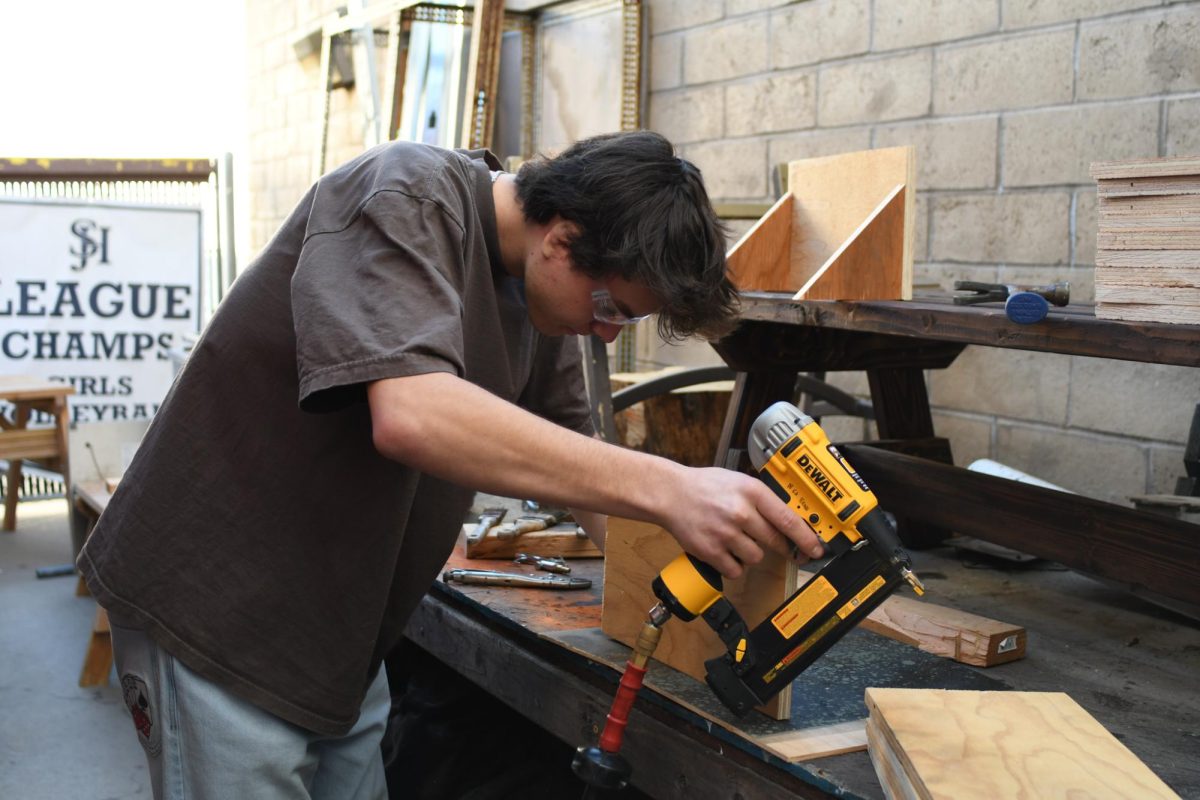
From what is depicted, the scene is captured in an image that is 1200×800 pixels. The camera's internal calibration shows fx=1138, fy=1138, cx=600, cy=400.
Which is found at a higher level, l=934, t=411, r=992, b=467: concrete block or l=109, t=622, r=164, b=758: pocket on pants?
l=934, t=411, r=992, b=467: concrete block

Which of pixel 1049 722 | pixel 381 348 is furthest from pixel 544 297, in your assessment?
pixel 1049 722

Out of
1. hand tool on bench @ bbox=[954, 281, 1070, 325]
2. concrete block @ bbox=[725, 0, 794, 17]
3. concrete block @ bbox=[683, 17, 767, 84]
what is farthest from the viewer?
concrete block @ bbox=[683, 17, 767, 84]

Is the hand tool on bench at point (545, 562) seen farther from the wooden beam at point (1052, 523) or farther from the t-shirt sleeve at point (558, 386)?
the wooden beam at point (1052, 523)

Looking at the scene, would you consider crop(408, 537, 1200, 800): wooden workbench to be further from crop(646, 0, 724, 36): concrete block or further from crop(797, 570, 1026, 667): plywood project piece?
crop(646, 0, 724, 36): concrete block

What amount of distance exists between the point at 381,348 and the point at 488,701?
2.05 meters

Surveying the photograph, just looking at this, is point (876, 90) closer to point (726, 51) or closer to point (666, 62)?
point (726, 51)

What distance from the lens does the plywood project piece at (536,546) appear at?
3.18 metres

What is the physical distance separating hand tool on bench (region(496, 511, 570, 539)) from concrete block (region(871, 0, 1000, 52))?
2.45 meters

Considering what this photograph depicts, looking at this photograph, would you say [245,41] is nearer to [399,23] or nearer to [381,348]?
[399,23]

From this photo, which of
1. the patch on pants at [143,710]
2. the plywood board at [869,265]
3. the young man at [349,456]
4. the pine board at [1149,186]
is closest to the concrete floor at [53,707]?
the patch on pants at [143,710]

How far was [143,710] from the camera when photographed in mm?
1953

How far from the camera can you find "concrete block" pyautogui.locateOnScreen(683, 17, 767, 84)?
5379 mm

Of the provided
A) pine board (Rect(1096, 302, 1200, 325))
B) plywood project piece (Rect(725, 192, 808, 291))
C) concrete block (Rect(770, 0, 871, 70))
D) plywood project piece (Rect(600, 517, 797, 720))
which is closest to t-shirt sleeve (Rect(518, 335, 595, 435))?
plywood project piece (Rect(600, 517, 797, 720))

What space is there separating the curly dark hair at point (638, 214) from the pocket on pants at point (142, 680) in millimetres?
976
